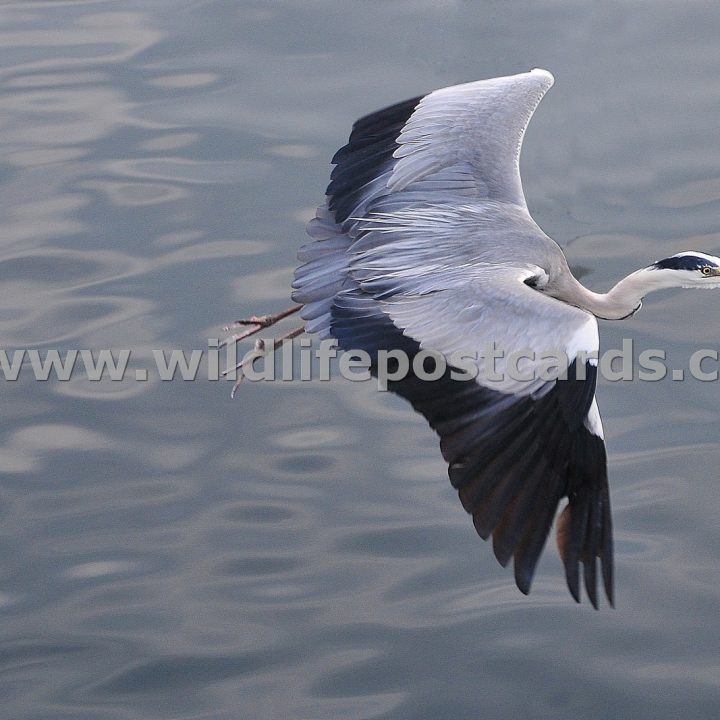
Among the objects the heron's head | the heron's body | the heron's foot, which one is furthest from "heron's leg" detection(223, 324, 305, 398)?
the heron's head

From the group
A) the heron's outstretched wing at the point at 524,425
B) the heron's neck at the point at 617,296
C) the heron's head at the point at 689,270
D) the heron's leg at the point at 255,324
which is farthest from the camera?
the heron's leg at the point at 255,324

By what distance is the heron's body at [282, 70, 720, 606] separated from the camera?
6348mm

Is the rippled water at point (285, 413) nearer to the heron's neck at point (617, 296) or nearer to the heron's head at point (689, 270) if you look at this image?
the heron's neck at point (617, 296)

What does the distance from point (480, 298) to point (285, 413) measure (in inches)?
93.2

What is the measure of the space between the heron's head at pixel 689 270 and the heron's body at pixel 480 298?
0.04ft

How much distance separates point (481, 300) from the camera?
23.0 feet

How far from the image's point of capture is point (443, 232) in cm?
800

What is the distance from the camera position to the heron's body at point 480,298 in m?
6.35

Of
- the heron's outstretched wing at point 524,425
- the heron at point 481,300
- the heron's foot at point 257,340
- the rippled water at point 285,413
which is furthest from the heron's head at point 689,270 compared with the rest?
the heron's foot at point 257,340

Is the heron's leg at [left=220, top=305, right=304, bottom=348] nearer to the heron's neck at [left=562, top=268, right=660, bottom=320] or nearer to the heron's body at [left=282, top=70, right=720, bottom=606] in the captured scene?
the heron's body at [left=282, top=70, right=720, bottom=606]

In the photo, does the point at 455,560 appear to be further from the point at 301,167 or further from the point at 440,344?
the point at 301,167

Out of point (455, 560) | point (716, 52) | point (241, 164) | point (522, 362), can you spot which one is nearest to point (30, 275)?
point (241, 164)

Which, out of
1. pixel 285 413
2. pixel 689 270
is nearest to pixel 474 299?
pixel 689 270

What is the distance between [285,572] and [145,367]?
2083mm
